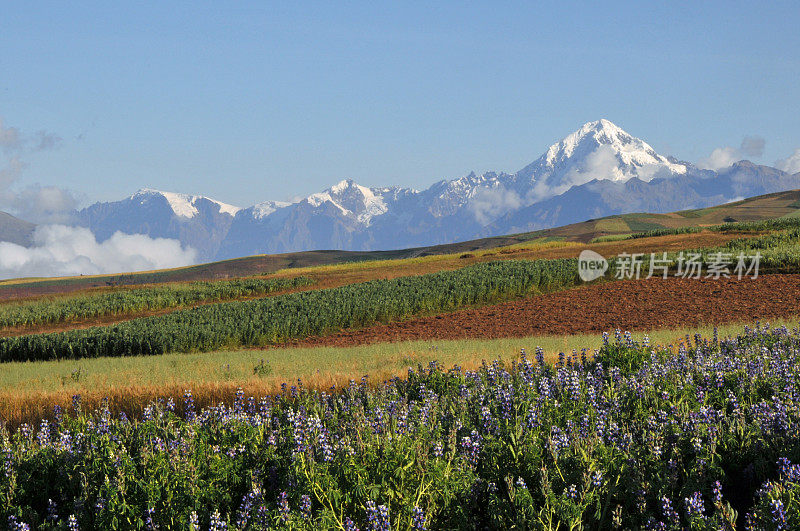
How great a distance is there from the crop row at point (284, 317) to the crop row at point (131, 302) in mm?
11398

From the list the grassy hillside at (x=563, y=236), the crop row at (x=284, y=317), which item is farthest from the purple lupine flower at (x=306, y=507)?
the grassy hillside at (x=563, y=236)

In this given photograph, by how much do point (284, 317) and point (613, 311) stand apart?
13882 mm

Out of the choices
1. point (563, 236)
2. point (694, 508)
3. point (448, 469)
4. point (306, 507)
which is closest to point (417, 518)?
point (448, 469)

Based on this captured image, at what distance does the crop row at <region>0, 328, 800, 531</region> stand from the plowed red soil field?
14764mm

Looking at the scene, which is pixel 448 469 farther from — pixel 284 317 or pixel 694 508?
pixel 284 317

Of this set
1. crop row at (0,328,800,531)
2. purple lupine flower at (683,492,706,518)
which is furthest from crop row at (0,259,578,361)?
purple lupine flower at (683,492,706,518)

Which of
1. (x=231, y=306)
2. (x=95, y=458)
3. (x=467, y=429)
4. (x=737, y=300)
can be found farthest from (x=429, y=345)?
(x=231, y=306)

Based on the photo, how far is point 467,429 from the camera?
25.9ft

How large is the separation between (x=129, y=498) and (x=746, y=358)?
32.7 feet

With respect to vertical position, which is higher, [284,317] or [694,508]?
[694,508]

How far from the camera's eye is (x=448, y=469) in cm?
623

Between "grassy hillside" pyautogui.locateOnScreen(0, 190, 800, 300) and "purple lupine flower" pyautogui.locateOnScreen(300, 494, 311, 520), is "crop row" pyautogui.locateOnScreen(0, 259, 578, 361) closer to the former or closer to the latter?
"purple lupine flower" pyautogui.locateOnScreen(300, 494, 311, 520)

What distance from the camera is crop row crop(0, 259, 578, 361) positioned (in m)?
24.9

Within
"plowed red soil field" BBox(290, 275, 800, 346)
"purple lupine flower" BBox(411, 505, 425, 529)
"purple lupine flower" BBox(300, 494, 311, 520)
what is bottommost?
"plowed red soil field" BBox(290, 275, 800, 346)
